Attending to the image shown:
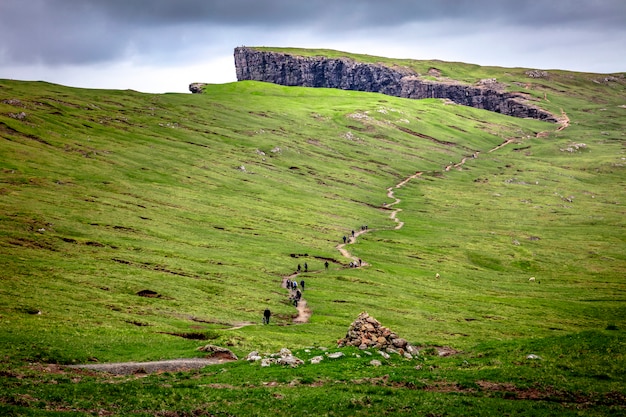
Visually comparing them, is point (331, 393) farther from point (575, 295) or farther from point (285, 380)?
point (575, 295)

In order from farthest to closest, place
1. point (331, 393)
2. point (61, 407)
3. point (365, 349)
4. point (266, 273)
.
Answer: point (266, 273), point (365, 349), point (331, 393), point (61, 407)

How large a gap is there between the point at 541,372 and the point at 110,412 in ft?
104

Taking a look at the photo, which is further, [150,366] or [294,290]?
[294,290]

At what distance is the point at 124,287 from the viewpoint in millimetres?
84375

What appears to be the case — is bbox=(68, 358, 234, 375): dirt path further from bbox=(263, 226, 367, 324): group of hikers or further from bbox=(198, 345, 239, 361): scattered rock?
→ bbox=(263, 226, 367, 324): group of hikers

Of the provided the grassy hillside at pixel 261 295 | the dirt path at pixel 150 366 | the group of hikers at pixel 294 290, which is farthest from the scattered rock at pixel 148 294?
the dirt path at pixel 150 366

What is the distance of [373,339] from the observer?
51062 mm

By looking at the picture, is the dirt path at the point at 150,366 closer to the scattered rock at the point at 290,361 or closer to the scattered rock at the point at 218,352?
the scattered rock at the point at 218,352

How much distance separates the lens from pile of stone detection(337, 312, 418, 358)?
165 ft

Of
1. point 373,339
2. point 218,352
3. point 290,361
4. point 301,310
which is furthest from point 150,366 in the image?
point 301,310

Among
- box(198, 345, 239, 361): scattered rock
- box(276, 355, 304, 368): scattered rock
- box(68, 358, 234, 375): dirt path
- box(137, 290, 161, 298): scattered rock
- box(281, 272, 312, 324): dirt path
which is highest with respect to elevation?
box(276, 355, 304, 368): scattered rock

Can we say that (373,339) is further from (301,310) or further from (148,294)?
(148,294)

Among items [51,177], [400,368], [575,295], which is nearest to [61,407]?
[400,368]

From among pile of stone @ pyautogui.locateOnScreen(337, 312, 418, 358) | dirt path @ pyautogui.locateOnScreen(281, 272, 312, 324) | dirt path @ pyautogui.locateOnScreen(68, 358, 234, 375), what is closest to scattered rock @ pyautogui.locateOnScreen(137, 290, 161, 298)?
dirt path @ pyautogui.locateOnScreen(281, 272, 312, 324)
